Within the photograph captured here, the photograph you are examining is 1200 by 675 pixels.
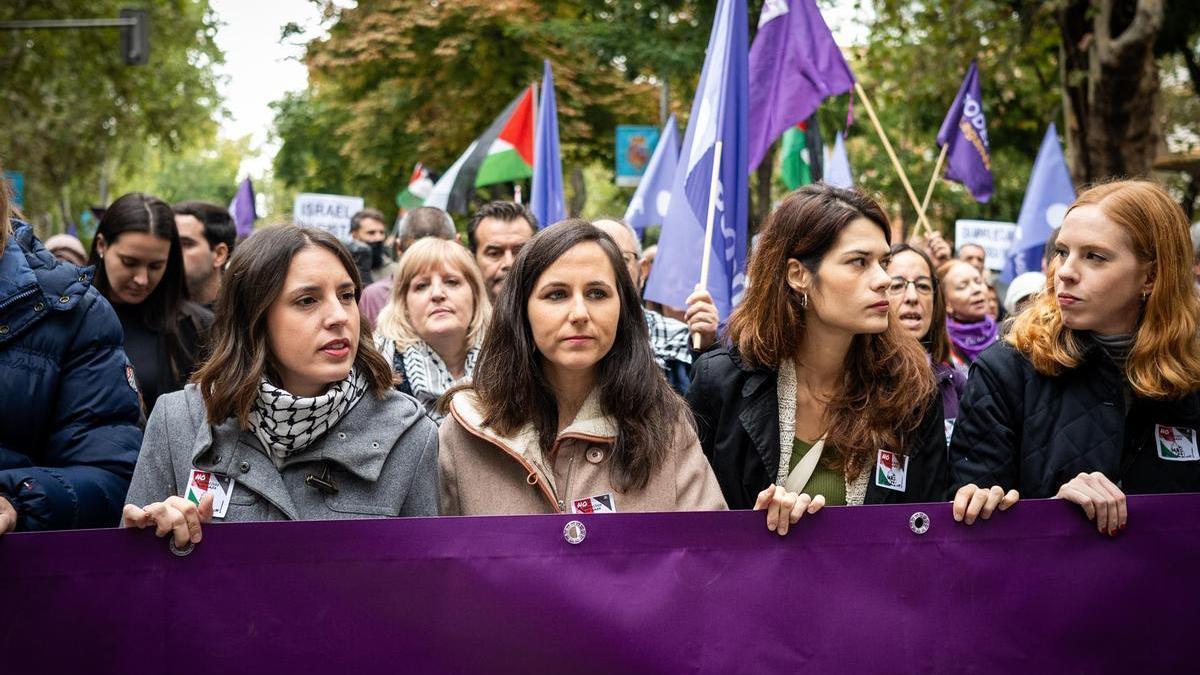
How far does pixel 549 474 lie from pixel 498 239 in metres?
2.87

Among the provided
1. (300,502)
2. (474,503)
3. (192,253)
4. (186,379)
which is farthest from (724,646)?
(192,253)

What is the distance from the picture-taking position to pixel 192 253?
5.73 m

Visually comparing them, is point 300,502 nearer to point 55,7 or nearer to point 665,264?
point 665,264

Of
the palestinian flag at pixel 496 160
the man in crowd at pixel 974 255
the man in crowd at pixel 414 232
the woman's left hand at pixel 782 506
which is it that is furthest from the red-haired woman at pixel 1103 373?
the man in crowd at pixel 974 255

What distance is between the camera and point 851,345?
3684mm

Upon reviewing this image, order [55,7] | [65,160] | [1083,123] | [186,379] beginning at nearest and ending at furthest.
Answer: [186,379], [1083,123], [55,7], [65,160]

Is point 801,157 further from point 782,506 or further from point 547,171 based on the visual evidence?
point 782,506

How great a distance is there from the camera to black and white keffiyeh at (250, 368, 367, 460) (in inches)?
113

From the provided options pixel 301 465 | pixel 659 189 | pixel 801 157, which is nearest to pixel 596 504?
pixel 301 465

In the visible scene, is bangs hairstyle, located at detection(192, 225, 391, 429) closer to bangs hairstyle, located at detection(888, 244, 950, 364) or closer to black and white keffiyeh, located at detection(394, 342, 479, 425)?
black and white keffiyeh, located at detection(394, 342, 479, 425)

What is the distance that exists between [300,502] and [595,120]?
2126 cm

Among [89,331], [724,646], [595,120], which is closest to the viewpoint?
[724,646]

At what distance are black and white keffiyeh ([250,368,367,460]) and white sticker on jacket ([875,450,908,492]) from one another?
4.81 ft

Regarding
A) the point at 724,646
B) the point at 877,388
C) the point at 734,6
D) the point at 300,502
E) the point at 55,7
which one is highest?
the point at 55,7
